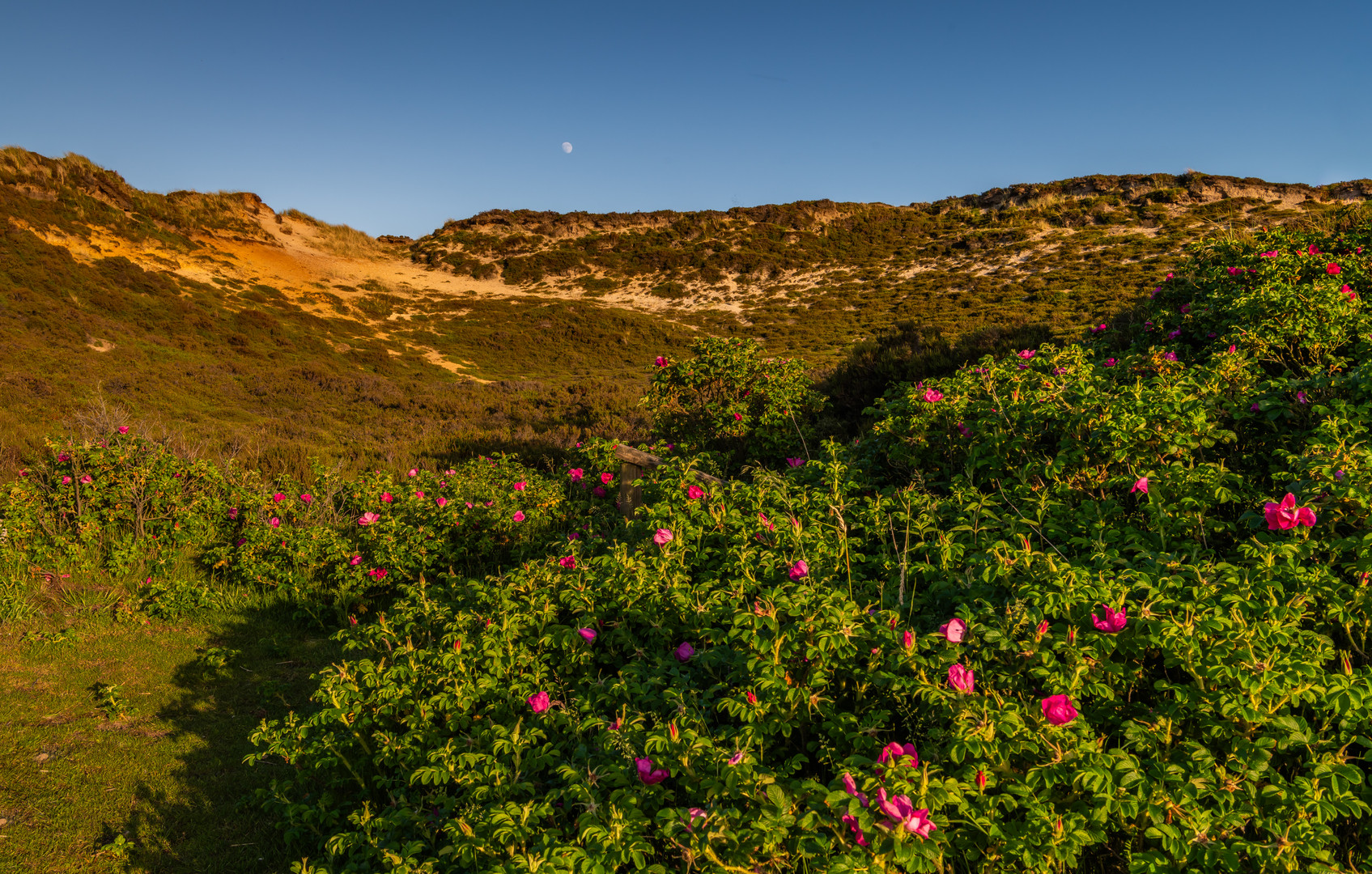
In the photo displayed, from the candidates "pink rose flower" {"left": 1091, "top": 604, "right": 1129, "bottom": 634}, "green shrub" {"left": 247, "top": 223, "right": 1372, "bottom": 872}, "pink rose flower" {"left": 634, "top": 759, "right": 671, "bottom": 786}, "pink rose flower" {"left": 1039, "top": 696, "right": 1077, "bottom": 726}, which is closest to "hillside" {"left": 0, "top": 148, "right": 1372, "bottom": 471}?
"green shrub" {"left": 247, "top": 223, "right": 1372, "bottom": 872}

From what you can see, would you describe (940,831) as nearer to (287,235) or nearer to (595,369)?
(595,369)

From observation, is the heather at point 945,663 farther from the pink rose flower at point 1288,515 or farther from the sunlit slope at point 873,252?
the sunlit slope at point 873,252

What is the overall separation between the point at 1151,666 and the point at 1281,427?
1946mm

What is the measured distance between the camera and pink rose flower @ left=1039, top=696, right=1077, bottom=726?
155 cm

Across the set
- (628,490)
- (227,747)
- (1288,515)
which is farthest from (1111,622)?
(628,490)

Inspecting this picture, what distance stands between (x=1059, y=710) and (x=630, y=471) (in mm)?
5253

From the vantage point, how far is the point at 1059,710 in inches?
61.4

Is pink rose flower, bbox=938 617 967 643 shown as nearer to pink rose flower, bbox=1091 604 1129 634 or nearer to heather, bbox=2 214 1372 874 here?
heather, bbox=2 214 1372 874

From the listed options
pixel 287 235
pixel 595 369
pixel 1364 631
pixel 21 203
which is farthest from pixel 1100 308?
pixel 287 235

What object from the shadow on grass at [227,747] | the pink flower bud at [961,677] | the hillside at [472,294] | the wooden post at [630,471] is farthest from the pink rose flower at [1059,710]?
the hillside at [472,294]

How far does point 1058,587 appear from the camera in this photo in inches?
76.3

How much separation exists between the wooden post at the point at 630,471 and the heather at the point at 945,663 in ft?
5.50

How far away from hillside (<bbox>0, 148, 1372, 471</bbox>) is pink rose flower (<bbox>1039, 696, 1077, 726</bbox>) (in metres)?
8.68

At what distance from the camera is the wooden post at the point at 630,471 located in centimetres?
622
